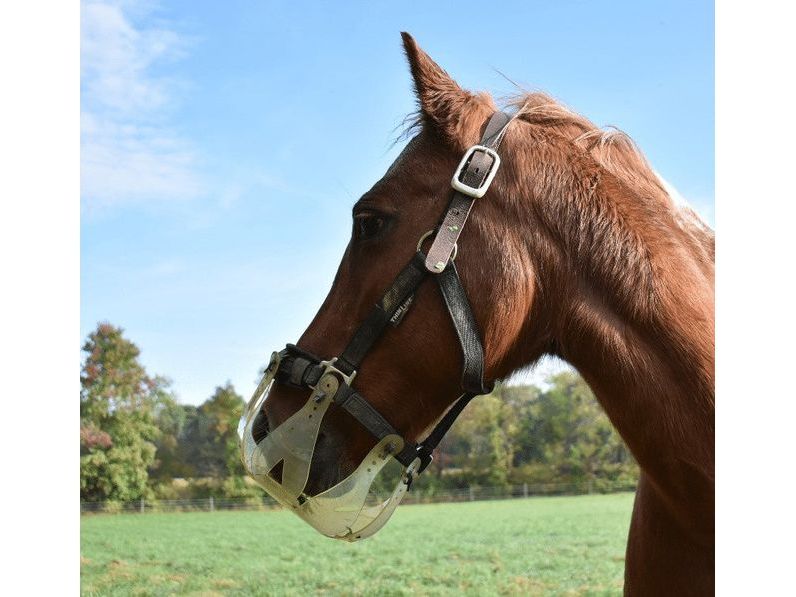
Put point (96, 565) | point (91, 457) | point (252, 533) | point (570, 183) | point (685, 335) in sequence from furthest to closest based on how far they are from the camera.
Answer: point (91, 457), point (252, 533), point (96, 565), point (570, 183), point (685, 335)

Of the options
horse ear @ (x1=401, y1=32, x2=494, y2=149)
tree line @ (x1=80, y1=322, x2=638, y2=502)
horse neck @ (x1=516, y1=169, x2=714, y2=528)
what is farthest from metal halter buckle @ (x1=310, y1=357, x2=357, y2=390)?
tree line @ (x1=80, y1=322, x2=638, y2=502)

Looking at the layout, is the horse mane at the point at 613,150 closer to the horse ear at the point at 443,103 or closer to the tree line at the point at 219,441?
the horse ear at the point at 443,103

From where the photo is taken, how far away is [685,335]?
1747mm

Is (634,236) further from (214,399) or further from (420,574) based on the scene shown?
(214,399)

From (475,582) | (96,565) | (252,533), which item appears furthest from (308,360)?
(252,533)

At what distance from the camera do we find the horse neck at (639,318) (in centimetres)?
174

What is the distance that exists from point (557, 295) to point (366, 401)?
22.9 inches

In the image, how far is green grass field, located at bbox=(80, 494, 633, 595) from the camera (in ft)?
29.4

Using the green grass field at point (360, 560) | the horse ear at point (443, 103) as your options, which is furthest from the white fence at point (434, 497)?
the horse ear at point (443, 103)

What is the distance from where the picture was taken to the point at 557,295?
1.87 metres

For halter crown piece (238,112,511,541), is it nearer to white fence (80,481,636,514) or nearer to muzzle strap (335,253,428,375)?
muzzle strap (335,253,428,375)

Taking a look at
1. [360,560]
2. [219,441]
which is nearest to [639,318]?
[360,560]
